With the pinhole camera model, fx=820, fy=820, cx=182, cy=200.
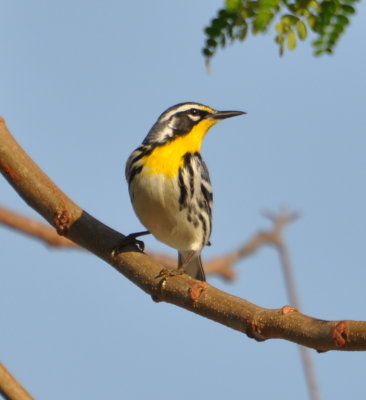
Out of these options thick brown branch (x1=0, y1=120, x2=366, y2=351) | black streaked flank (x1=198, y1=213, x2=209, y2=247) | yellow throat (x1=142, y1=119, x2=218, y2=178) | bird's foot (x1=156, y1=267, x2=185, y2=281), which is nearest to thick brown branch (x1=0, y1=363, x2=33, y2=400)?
thick brown branch (x1=0, y1=120, x2=366, y2=351)

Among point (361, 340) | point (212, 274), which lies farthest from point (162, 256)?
point (361, 340)

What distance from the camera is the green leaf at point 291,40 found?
3453 millimetres

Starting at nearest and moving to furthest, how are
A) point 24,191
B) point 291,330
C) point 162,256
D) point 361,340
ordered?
1. point 361,340
2. point 291,330
3. point 24,191
4. point 162,256

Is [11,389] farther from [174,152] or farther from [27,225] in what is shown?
[174,152]

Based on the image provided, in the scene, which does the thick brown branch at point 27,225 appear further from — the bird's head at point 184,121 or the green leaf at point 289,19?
the green leaf at point 289,19

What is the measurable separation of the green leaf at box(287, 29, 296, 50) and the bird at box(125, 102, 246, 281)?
7.49 ft

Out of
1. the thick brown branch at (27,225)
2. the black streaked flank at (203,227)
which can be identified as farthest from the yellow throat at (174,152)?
the thick brown branch at (27,225)

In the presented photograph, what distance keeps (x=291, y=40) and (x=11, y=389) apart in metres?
1.83

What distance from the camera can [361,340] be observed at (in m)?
2.60

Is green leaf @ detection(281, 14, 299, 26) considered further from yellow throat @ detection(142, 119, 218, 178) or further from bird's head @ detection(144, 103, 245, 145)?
bird's head @ detection(144, 103, 245, 145)

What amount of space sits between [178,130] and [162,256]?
3.99 feet

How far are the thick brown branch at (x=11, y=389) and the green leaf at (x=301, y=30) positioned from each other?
1806 mm

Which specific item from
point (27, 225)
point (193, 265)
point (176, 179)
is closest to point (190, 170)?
point (176, 179)

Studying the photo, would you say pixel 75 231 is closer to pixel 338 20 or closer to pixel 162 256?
pixel 338 20
